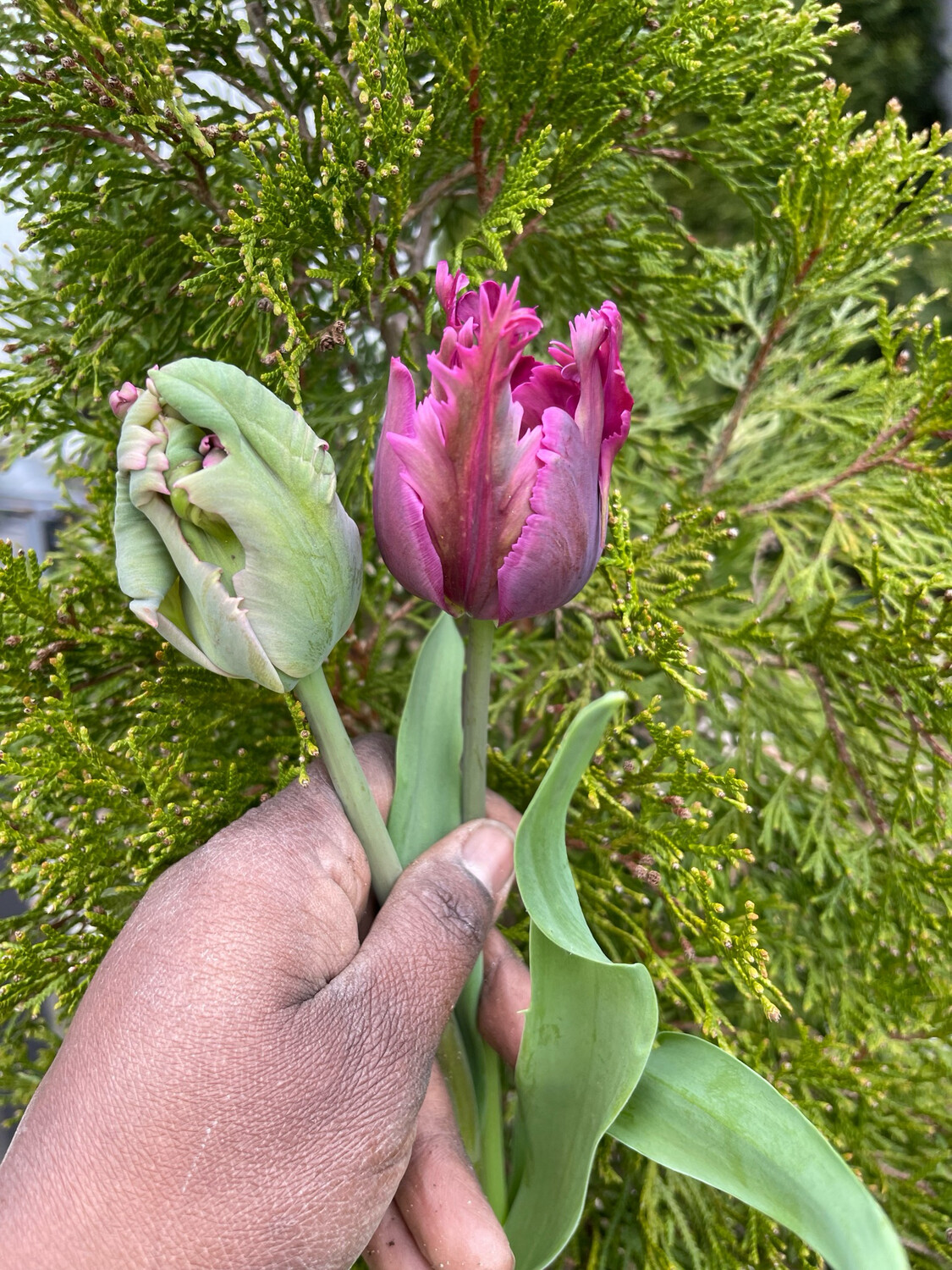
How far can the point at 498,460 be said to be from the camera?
1.54 feet

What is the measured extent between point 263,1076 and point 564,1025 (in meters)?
0.19

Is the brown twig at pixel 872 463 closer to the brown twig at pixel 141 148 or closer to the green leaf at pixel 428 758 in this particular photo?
the green leaf at pixel 428 758

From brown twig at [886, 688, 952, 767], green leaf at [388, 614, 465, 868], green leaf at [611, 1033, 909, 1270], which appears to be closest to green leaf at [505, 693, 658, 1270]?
green leaf at [611, 1033, 909, 1270]

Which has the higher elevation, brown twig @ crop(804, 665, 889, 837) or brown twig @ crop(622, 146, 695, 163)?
brown twig @ crop(622, 146, 695, 163)

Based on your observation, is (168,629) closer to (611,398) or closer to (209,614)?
(209,614)

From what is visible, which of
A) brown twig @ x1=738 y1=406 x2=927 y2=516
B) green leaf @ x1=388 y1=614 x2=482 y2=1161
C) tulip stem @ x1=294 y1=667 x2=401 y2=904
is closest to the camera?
tulip stem @ x1=294 y1=667 x2=401 y2=904

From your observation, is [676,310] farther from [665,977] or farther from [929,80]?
[929,80]

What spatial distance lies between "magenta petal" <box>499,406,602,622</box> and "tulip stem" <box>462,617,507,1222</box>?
4 cm

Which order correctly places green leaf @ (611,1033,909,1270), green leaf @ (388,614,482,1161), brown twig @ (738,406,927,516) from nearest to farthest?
green leaf @ (611,1033,909,1270) → green leaf @ (388,614,482,1161) → brown twig @ (738,406,927,516)

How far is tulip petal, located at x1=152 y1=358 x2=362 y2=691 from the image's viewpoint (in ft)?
1.40

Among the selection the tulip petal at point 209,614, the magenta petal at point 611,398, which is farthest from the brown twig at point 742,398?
the tulip petal at point 209,614

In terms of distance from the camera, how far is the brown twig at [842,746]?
82cm

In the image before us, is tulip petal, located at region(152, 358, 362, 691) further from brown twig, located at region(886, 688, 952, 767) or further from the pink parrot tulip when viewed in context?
brown twig, located at region(886, 688, 952, 767)

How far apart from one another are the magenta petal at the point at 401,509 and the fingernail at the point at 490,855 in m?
0.20
